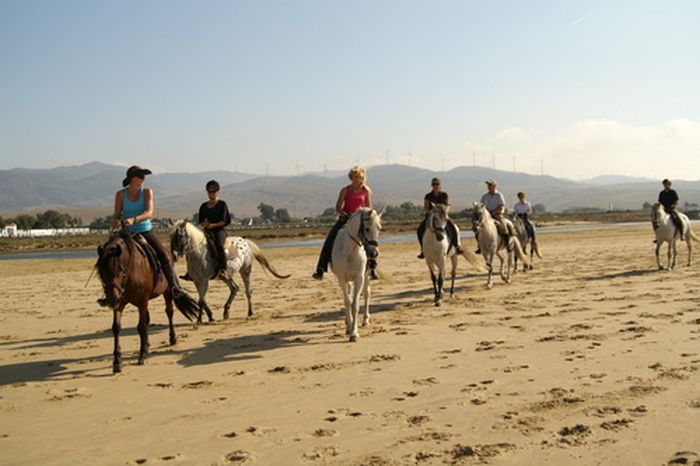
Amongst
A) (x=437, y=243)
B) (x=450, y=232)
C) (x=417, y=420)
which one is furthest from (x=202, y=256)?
(x=417, y=420)

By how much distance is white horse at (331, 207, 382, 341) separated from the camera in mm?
9574

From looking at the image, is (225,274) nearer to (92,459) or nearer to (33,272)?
(92,459)

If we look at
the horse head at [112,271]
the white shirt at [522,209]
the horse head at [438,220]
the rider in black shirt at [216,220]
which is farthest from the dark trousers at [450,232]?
the white shirt at [522,209]

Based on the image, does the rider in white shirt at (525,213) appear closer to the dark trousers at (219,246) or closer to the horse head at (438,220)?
the horse head at (438,220)

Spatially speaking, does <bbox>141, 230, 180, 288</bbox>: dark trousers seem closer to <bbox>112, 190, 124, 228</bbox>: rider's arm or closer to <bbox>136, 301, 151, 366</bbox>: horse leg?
<bbox>112, 190, 124, 228</bbox>: rider's arm

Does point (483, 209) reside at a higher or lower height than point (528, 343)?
higher

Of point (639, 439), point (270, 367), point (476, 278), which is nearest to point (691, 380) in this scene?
point (639, 439)

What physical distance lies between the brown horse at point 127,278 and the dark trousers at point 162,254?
0.10m

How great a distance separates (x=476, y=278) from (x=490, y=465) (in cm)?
1428

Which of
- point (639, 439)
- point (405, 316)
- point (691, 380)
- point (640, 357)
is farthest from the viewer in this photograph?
point (405, 316)

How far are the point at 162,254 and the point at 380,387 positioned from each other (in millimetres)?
4319

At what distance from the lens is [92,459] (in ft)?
16.6

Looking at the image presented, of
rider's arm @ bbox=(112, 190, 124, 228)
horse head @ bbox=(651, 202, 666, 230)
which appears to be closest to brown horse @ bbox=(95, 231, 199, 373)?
rider's arm @ bbox=(112, 190, 124, 228)

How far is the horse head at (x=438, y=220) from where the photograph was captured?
1281 cm
